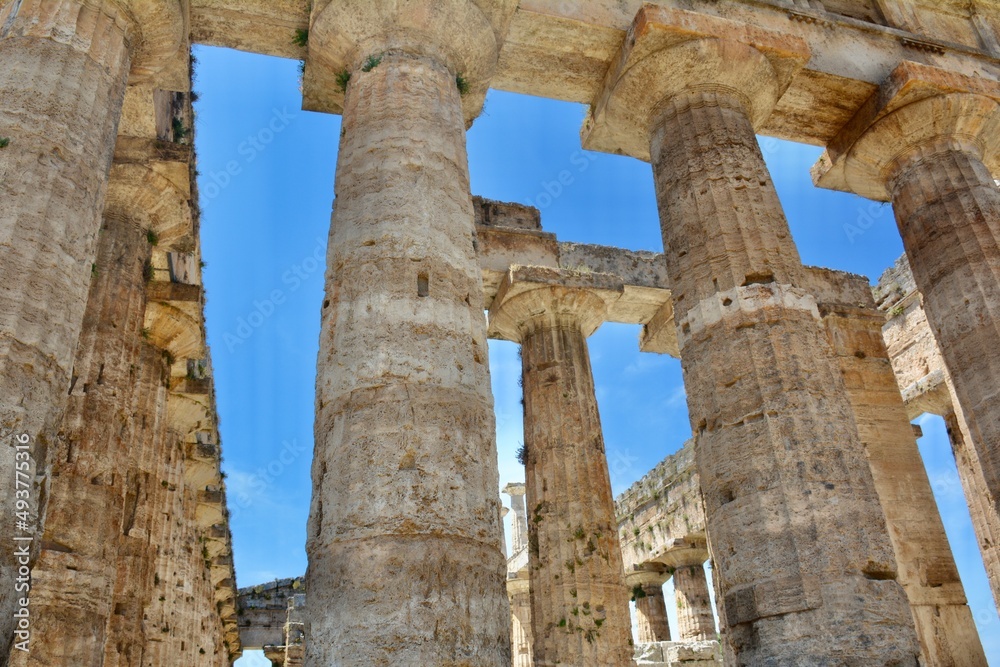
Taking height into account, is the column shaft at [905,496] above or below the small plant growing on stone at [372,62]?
below

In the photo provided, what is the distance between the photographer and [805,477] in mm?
6500

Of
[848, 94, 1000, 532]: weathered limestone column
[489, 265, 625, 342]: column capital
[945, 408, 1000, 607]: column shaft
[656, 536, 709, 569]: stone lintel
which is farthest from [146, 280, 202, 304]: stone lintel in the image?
[945, 408, 1000, 607]: column shaft

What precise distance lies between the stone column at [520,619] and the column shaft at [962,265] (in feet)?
49.8

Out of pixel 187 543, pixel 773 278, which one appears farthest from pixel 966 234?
pixel 187 543

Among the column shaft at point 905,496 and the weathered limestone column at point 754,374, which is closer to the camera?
the weathered limestone column at point 754,374

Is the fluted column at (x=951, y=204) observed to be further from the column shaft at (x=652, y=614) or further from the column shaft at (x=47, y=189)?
the column shaft at (x=652, y=614)

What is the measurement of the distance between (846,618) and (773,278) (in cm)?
325

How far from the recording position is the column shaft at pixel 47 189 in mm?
5301

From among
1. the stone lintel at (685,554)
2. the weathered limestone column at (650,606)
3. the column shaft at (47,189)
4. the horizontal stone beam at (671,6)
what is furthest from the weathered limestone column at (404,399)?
the weathered limestone column at (650,606)

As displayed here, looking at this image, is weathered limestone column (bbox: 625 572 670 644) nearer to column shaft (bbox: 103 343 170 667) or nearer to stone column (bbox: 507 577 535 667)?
stone column (bbox: 507 577 535 667)

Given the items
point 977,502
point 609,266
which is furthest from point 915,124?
point 977,502

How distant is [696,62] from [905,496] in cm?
707

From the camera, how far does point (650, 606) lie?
21.3 m

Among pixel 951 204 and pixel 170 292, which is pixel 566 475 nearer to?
pixel 951 204
